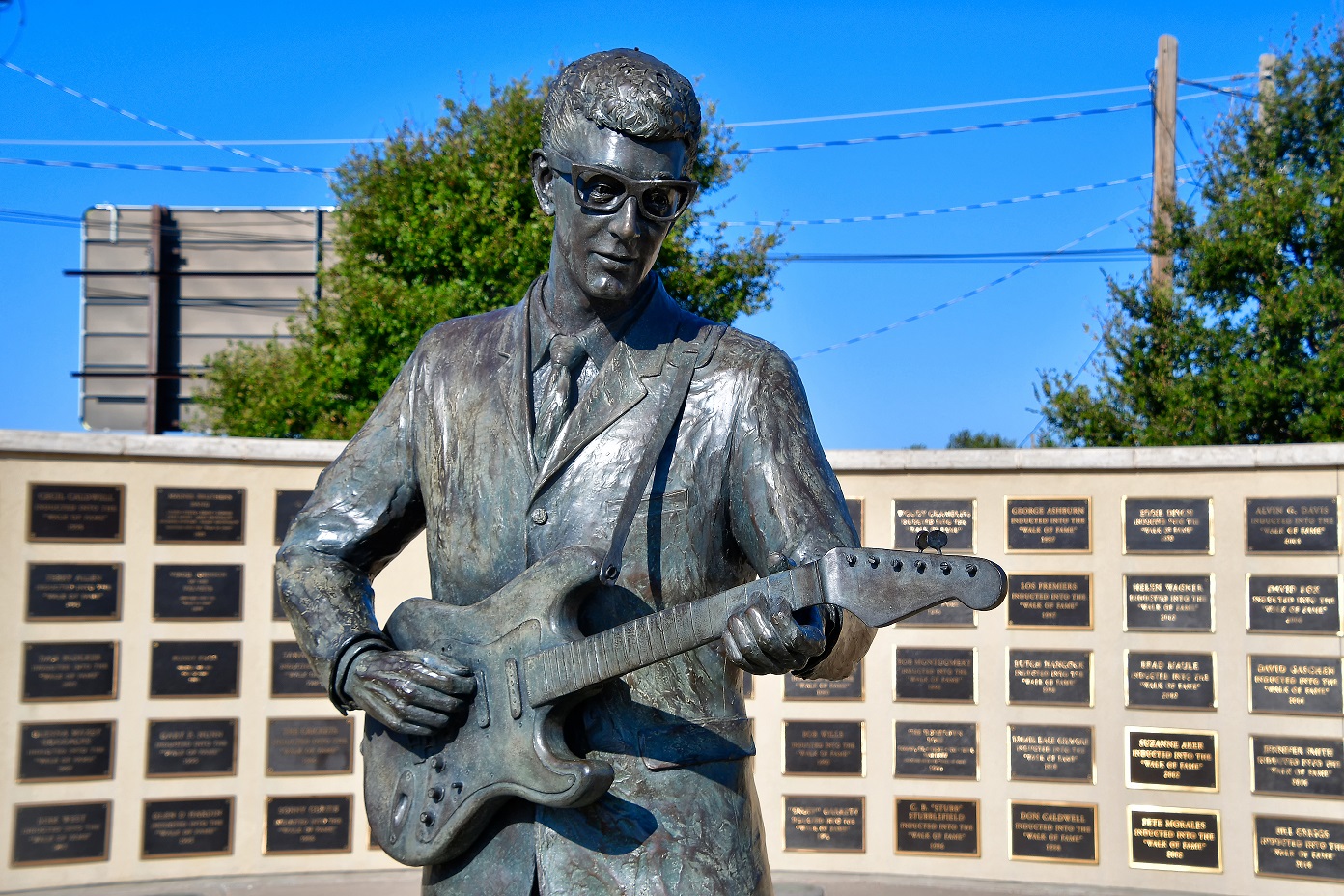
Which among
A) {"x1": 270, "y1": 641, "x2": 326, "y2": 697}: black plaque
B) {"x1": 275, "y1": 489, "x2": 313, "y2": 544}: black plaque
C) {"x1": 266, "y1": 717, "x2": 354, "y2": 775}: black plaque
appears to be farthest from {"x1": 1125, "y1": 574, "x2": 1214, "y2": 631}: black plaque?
{"x1": 275, "y1": 489, "x2": 313, "y2": 544}: black plaque

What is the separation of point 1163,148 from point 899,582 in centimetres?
1257

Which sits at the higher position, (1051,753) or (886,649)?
(886,649)

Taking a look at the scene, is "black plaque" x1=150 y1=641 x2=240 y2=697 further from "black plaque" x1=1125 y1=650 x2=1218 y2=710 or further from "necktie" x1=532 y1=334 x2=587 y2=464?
"necktie" x1=532 y1=334 x2=587 y2=464

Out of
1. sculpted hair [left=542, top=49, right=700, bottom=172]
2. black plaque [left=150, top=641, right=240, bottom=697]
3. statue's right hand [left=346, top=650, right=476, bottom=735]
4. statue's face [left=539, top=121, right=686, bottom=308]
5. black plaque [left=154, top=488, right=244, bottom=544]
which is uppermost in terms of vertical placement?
sculpted hair [left=542, top=49, right=700, bottom=172]

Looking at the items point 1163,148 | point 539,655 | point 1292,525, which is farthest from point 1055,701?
point 1163,148

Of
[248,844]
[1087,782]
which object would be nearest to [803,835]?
[1087,782]

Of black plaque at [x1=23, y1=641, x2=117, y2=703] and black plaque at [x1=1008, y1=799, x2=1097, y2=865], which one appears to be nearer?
black plaque at [x1=23, y1=641, x2=117, y2=703]

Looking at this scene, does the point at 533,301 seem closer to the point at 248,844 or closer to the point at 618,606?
the point at 618,606

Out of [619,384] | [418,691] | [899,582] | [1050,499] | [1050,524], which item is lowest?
[418,691]

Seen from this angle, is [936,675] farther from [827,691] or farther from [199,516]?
[199,516]

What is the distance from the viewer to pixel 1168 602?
24.4ft

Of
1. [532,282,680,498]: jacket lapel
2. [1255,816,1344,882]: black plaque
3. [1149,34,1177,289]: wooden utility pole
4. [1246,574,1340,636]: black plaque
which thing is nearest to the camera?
[532,282,680,498]: jacket lapel

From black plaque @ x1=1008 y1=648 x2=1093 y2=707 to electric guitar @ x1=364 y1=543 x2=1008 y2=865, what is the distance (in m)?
5.78

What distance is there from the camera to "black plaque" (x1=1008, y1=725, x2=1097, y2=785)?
7.48m
